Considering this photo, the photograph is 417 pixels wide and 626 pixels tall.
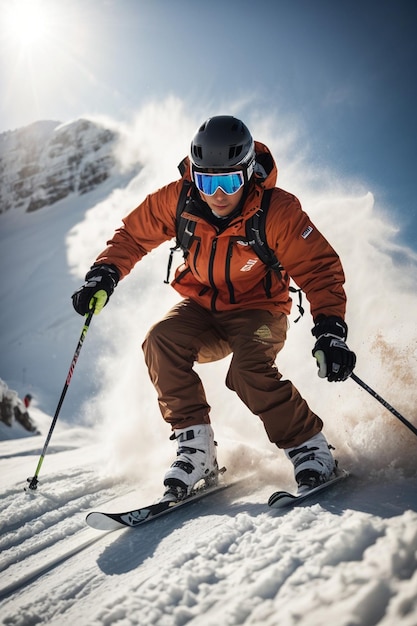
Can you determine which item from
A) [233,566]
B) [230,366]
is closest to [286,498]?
[233,566]

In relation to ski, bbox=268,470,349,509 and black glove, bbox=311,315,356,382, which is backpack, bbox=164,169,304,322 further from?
ski, bbox=268,470,349,509

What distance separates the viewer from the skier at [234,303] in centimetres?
240

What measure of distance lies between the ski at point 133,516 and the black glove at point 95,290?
1.46m

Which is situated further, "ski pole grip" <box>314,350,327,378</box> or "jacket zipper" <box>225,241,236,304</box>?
"jacket zipper" <box>225,241,236,304</box>

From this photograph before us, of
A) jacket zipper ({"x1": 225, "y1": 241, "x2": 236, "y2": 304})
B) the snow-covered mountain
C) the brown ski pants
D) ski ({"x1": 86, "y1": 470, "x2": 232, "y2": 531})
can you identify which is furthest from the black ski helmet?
the snow-covered mountain

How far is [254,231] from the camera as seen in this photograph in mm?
2711

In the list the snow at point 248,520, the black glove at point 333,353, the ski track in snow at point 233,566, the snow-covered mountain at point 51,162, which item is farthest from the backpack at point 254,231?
the snow-covered mountain at point 51,162

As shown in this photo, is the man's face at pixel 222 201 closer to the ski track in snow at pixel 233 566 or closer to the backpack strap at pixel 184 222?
the backpack strap at pixel 184 222

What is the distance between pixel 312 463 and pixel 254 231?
4.69 ft

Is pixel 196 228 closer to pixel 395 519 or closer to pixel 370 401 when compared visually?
pixel 370 401

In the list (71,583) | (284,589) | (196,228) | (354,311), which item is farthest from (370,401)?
(354,311)

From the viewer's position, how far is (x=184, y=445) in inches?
103

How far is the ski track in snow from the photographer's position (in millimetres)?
1131

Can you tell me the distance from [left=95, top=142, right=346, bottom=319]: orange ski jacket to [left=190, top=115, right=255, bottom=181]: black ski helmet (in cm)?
17
